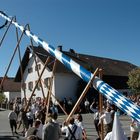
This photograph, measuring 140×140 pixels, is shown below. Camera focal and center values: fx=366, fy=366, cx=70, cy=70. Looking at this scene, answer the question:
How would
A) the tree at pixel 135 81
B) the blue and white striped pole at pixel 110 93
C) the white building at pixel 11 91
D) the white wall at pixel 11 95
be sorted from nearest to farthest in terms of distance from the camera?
the blue and white striped pole at pixel 110 93, the tree at pixel 135 81, the white wall at pixel 11 95, the white building at pixel 11 91

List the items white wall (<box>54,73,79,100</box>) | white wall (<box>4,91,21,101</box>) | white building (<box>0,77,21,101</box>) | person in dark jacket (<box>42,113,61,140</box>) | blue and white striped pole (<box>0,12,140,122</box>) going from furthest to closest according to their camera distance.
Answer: white building (<box>0,77,21,101</box>) < white wall (<box>4,91,21,101</box>) < white wall (<box>54,73,79,100</box>) < person in dark jacket (<box>42,113,61,140</box>) < blue and white striped pole (<box>0,12,140,122</box>)

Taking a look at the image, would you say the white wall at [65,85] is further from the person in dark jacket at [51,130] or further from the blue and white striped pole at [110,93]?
the blue and white striped pole at [110,93]

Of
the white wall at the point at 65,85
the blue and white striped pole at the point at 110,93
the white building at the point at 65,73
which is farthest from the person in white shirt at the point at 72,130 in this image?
the white wall at the point at 65,85

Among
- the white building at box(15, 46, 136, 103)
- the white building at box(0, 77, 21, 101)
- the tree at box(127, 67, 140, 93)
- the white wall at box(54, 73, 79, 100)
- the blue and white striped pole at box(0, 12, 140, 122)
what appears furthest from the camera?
the white building at box(0, 77, 21, 101)

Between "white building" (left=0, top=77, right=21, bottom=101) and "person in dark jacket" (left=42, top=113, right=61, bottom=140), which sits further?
"white building" (left=0, top=77, right=21, bottom=101)

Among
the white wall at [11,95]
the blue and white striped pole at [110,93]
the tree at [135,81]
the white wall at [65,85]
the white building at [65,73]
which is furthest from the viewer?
the white wall at [11,95]

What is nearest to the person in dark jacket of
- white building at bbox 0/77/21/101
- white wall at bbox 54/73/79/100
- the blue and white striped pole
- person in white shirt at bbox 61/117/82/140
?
person in white shirt at bbox 61/117/82/140

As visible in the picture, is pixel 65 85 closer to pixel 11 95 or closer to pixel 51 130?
pixel 11 95

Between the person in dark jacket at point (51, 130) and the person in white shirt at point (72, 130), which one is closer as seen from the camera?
the person in dark jacket at point (51, 130)

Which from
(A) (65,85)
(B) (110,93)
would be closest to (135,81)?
(A) (65,85)

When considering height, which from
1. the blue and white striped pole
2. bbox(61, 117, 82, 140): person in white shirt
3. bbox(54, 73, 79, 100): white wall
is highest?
bbox(54, 73, 79, 100): white wall

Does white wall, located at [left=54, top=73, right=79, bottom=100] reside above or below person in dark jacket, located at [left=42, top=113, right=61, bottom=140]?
above

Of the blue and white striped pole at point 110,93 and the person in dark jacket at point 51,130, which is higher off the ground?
the blue and white striped pole at point 110,93

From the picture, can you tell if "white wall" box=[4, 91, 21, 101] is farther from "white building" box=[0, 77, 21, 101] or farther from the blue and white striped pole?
the blue and white striped pole
